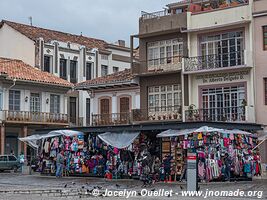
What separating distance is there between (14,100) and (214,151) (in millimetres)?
22489

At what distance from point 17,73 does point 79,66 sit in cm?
906

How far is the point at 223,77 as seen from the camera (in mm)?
34500

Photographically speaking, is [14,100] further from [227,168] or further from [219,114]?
[227,168]

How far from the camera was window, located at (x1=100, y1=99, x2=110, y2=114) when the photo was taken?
41.4 m

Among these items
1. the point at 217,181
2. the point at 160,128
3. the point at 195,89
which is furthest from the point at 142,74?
the point at 217,181

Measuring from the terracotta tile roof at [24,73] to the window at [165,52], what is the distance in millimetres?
11519

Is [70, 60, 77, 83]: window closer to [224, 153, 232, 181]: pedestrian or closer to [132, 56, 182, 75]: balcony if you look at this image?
[132, 56, 182, 75]: balcony

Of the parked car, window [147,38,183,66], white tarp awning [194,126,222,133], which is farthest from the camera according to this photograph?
the parked car

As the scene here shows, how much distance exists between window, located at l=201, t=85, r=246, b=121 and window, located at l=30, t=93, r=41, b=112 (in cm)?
1673

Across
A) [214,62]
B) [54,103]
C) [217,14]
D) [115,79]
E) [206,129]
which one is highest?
[217,14]

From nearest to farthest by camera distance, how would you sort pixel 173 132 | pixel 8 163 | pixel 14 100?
pixel 173 132 → pixel 8 163 → pixel 14 100

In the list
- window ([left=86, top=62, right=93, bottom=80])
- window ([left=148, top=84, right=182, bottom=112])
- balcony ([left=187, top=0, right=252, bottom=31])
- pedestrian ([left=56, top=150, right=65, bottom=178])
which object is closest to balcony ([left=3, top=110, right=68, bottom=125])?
window ([left=86, top=62, right=93, bottom=80])

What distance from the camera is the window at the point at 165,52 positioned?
36731mm

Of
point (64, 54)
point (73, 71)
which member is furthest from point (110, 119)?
point (73, 71)
